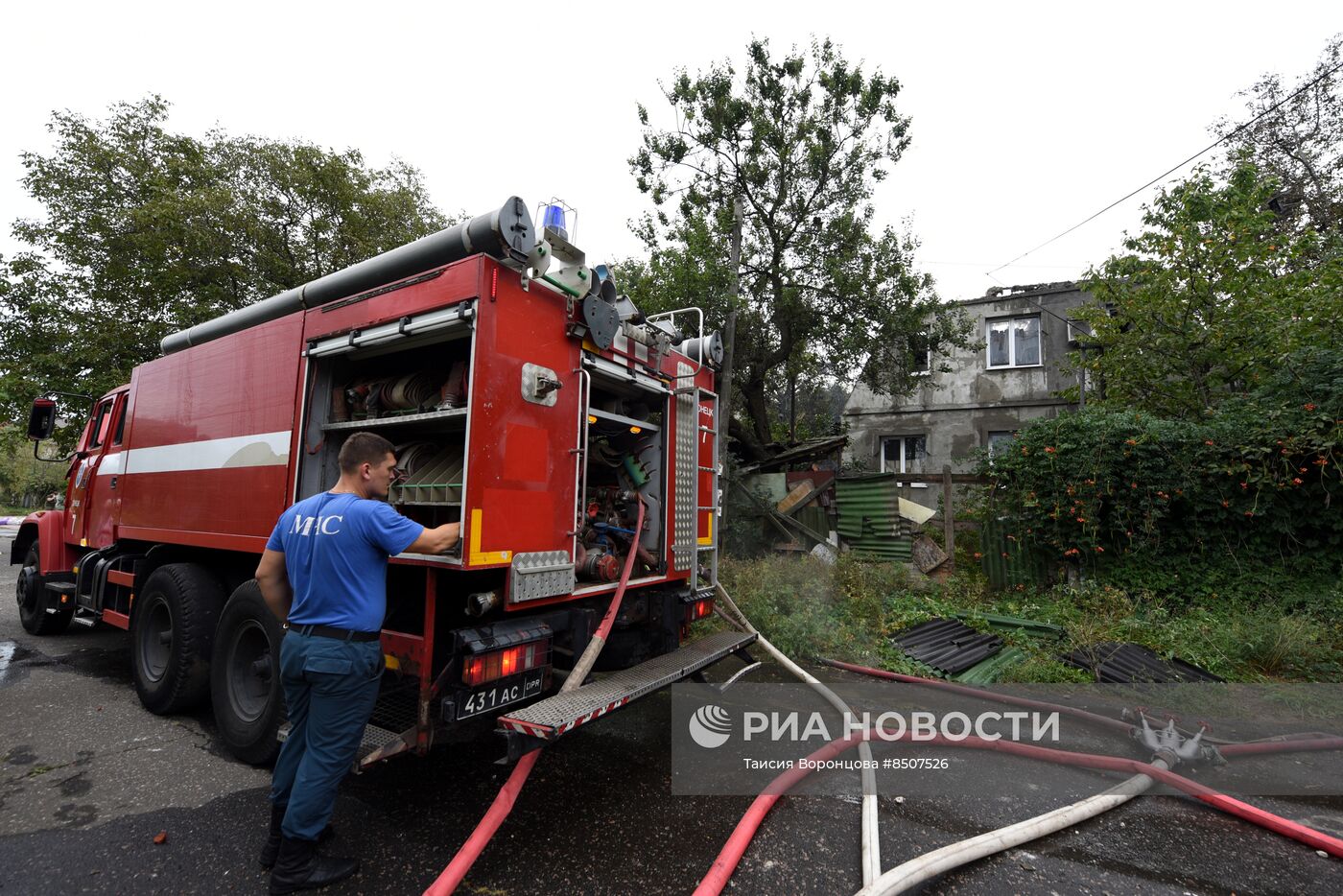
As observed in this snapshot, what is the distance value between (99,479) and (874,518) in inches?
376

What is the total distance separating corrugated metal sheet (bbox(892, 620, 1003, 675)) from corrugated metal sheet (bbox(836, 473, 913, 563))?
9.86 feet

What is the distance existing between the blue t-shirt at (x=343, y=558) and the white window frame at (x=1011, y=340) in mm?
16246

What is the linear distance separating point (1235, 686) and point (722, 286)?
309 inches

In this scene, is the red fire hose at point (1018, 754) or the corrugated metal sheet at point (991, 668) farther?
the corrugated metal sheet at point (991, 668)

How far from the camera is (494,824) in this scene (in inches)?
91.7

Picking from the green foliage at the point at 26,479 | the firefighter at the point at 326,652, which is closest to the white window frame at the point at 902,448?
the firefighter at the point at 326,652

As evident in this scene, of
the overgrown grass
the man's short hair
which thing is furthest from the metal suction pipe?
the overgrown grass

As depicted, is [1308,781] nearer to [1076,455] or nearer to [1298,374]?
[1076,455]

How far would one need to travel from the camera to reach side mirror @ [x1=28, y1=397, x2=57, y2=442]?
5.98 meters

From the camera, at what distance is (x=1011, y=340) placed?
1583 centimetres

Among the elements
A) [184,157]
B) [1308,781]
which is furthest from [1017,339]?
[184,157]

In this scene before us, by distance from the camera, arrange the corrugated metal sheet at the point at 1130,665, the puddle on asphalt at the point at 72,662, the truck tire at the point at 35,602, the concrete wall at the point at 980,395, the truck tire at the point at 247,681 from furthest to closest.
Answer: the concrete wall at the point at 980,395, the truck tire at the point at 35,602, the puddle on asphalt at the point at 72,662, the corrugated metal sheet at the point at 1130,665, the truck tire at the point at 247,681

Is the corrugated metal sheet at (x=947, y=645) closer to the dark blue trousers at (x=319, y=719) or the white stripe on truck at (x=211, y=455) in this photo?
the dark blue trousers at (x=319, y=719)

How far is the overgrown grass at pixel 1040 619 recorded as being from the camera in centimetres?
512
